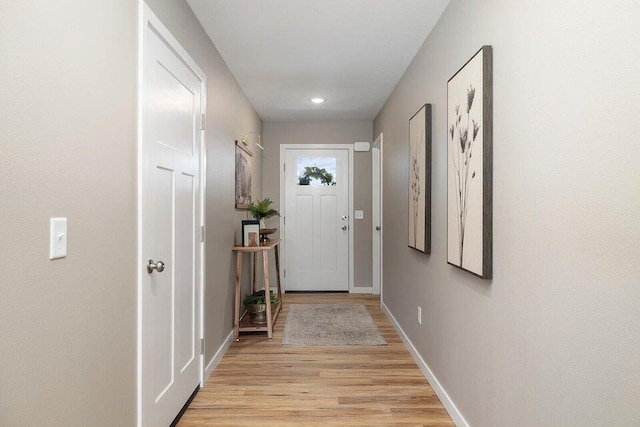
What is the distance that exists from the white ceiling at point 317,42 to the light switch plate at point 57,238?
5.43ft

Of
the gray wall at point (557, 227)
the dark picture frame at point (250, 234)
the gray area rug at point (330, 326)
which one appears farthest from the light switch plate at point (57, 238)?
the gray area rug at point (330, 326)

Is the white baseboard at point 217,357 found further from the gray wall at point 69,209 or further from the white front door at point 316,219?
the white front door at point 316,219

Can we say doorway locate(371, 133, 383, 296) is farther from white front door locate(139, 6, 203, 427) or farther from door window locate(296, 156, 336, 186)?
white front door locate(139, 6, 203, 427)

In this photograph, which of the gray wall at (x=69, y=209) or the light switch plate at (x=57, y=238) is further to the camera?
the light switch plate at (x=57, y=238)

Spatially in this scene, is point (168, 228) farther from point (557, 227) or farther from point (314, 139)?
point (314, 139)

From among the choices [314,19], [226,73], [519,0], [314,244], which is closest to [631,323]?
[519,0]

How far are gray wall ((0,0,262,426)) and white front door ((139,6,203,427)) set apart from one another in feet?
0.32

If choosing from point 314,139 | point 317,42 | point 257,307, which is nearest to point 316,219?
point 314,139

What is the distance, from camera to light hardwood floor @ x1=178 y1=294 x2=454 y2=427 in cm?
208

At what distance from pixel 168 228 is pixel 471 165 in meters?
1.53

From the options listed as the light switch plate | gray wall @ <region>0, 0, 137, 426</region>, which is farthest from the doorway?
the light switch plate

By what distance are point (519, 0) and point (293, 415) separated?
2.24m

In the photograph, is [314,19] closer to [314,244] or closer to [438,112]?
[438,112]

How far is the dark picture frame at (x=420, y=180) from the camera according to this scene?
2.52m
